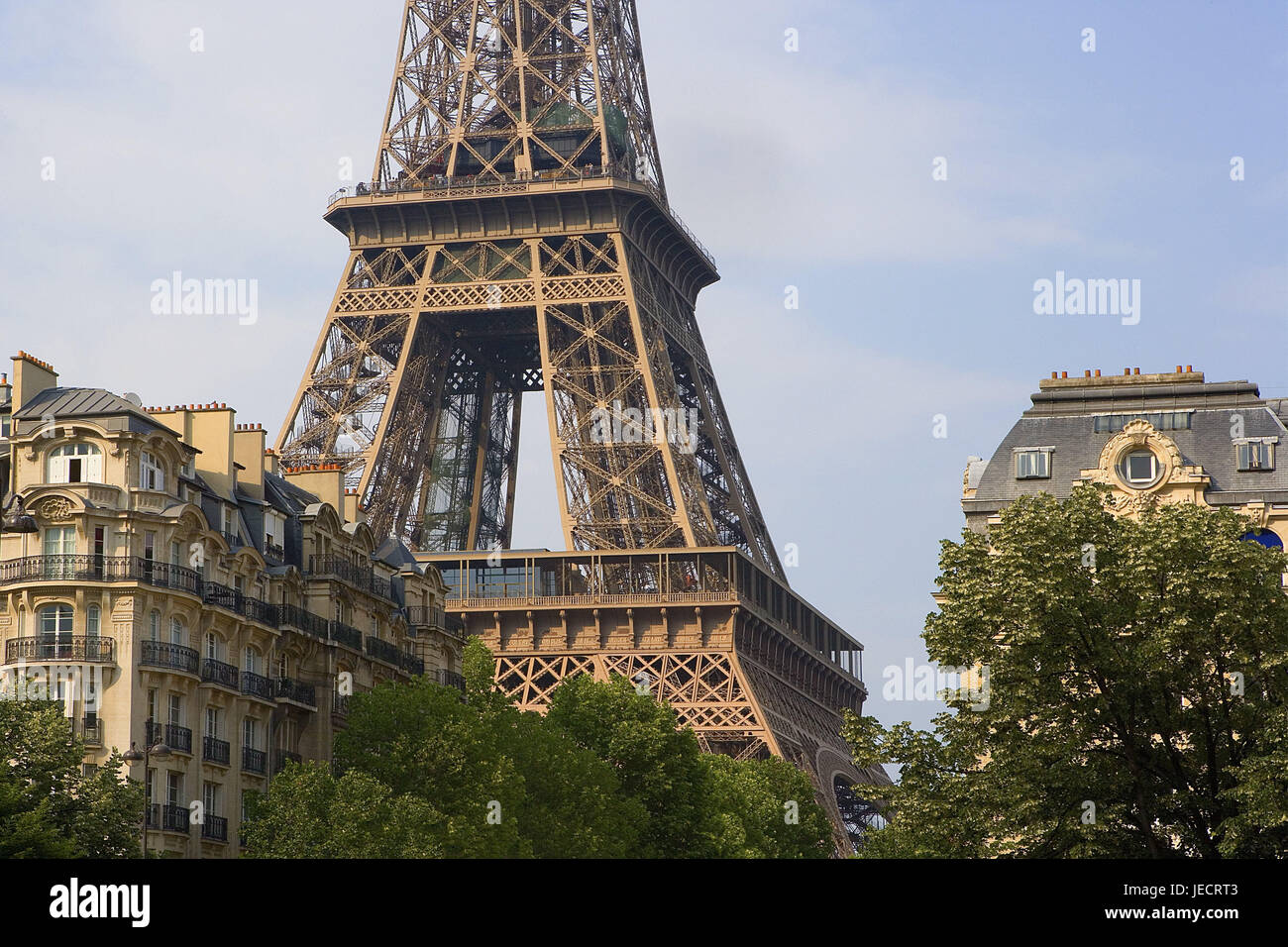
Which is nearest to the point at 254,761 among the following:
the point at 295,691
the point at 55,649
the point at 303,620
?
the point at 295,691

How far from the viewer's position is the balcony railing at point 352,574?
6159cm

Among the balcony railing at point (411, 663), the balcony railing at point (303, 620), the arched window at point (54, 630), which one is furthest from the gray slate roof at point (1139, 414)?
the arched window at point (54, 630)

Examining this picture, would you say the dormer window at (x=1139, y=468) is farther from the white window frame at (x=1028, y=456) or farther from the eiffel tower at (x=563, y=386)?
the eiffel tower at (x=563, y=386)

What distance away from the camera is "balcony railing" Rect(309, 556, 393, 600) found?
6159cm

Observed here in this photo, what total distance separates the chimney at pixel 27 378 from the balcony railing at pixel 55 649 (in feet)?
20.6

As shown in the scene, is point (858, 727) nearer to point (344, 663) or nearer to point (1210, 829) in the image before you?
point (1210, 829)

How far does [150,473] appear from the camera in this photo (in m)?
53.4

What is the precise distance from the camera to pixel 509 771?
5419 cm

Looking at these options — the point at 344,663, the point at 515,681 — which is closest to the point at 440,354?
the point at 515,681

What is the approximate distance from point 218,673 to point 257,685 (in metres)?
2.22

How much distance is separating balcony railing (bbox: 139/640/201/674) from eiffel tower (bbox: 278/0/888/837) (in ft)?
130

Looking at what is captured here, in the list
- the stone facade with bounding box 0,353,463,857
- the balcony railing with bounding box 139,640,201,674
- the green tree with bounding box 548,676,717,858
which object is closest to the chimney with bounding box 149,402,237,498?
the stone facade with bounding box 0,353,463,857

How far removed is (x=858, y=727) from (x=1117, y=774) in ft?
18.4

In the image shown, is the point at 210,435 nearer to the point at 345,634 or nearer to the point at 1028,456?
the point at 345,634
